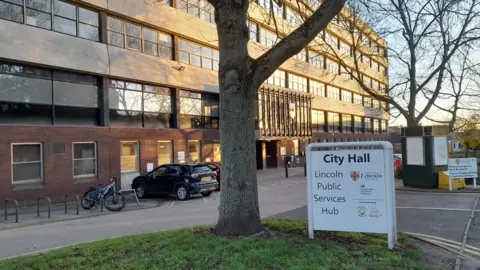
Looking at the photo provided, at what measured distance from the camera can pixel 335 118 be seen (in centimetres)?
5359

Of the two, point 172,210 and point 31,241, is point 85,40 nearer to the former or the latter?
point 172,210

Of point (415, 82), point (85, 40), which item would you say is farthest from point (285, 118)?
point (85, 40)

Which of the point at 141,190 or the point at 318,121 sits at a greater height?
the point at 318,121

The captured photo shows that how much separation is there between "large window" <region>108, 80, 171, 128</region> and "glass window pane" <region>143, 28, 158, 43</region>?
2.65m

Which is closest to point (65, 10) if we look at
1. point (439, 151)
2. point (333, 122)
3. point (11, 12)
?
point (11, 12)

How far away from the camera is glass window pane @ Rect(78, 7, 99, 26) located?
2012 cm

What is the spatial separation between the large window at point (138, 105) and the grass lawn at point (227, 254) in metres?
15.7

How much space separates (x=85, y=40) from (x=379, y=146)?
16.8 meters

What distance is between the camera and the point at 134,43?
23.2 metres

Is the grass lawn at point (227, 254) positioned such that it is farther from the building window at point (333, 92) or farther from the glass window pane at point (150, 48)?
the building window at point (333, 92)

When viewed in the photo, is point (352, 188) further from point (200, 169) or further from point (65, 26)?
point (65, 26)

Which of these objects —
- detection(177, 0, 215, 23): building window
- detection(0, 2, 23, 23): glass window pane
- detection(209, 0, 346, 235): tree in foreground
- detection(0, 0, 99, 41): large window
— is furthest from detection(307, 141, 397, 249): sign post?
detection(177, 0, 215, 23): building window

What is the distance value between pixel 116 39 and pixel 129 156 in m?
6.12

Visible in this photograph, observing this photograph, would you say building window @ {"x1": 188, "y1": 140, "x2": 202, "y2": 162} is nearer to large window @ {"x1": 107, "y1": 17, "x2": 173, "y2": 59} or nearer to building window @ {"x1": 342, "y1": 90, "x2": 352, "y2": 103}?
large window @ {"x1": 107, "y1": 17, "x2": 173, "y2": 59}
